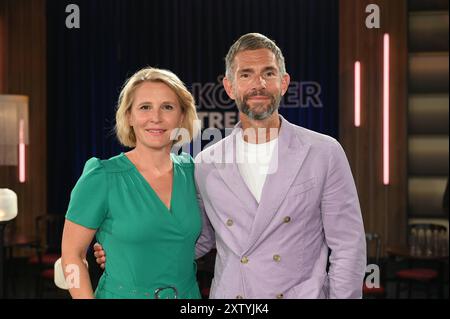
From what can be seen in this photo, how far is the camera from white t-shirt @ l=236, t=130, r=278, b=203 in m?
1.83

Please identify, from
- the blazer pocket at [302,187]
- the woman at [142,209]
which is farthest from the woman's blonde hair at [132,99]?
the blazer pocket at [302,187]

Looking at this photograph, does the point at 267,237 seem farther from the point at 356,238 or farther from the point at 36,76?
the point at 36,76

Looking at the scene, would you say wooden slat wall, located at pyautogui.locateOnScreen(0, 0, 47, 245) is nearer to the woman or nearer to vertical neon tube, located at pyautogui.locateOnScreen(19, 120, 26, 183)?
vertical neon tube, located at pyautogui.locateOnScreen(19, 120, 26, 183)

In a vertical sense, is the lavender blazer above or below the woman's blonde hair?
below

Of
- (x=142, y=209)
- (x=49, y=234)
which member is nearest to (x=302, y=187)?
(x=142, y=209)

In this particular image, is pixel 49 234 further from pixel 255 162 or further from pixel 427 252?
pixel 255 162

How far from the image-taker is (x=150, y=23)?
678 cm

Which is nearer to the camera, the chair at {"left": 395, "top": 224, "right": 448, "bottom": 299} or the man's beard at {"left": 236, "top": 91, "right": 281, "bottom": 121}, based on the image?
the man's beard at {"left": 236, "top": 91, "right": 281, "bottom": 121}

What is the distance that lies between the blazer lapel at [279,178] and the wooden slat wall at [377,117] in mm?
4850

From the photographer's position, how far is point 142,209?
1754 mm

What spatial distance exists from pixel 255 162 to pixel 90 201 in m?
0.49

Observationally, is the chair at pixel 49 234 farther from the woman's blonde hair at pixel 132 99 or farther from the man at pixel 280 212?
the man at pixel 280 212

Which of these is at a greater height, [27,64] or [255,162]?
[27,64]

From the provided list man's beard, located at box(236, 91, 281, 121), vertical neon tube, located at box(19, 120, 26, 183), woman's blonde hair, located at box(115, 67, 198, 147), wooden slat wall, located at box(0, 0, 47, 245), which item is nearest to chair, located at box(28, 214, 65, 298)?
wooden slat wall, located at box(0, 0, 47, 245)
